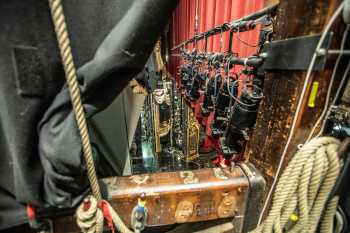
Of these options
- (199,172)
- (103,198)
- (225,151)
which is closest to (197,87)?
(225,151)

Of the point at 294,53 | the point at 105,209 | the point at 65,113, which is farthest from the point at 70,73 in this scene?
the point at 294,53

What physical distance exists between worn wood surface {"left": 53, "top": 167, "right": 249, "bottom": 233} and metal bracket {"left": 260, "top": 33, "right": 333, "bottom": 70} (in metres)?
0.31

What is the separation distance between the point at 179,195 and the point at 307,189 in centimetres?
30

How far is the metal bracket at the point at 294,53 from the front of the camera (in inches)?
14.6

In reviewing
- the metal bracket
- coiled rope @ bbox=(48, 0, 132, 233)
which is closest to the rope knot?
coiled rope @ bbox=(48, 0, 132, 233)

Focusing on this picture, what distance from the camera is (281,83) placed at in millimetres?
452

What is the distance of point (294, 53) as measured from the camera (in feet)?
1.33

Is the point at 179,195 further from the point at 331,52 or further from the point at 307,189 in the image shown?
the point at 331,52

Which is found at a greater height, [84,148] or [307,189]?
[84,148]

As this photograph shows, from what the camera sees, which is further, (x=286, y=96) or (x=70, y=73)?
(x=286, y=96)

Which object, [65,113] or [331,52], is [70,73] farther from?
[331,52]

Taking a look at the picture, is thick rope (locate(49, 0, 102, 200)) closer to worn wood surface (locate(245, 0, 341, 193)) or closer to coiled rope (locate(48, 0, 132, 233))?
coiled rope (locate(48, 0, 132, 233))

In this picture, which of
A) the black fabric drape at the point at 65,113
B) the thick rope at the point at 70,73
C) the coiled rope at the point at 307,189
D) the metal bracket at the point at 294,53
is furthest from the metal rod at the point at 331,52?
the thick rope at the point at 70,73

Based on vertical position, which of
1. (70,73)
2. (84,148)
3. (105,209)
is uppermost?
(70,73)
